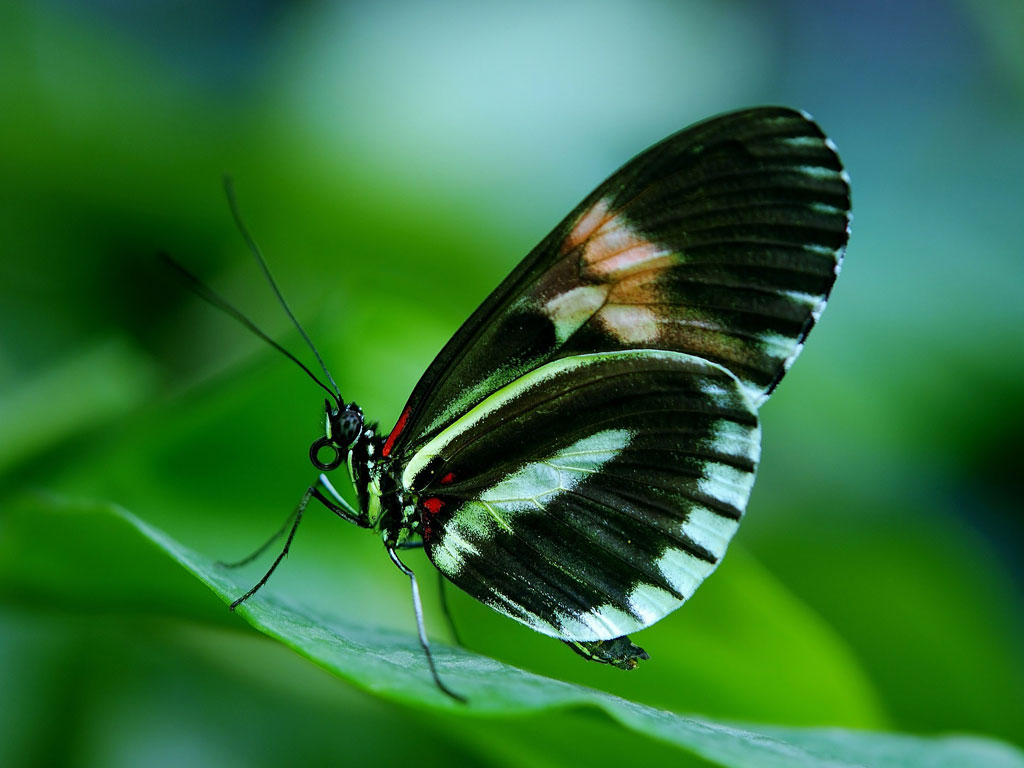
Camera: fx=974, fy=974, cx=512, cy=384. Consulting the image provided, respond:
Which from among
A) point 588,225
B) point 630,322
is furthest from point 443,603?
point 588,225

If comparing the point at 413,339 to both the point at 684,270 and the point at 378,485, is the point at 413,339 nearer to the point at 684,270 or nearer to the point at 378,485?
the point at 378,485

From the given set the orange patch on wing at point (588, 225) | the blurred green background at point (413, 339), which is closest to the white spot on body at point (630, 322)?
the orange patch on wing at point (588, 225)

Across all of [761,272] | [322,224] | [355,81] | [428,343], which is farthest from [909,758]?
[355,81]

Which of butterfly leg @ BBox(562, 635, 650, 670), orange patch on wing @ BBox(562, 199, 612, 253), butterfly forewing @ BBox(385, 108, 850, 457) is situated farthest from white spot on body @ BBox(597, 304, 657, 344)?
butterfly leg @ BBox(562, 635, 650, 670)

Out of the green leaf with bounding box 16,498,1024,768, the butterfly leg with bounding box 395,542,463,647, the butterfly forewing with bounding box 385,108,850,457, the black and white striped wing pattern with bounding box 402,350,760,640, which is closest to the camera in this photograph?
the green leaf with bounding box 16,498,1024,768

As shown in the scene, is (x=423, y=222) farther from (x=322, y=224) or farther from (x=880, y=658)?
(x=880, y=658)

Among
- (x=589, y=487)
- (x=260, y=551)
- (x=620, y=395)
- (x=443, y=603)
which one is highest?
(x=620, y=395)

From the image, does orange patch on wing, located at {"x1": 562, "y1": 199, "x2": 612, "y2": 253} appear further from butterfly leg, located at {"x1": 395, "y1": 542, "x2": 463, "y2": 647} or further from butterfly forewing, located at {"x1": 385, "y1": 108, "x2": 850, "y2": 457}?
butterfly leg, located at {"x1": 395, "y1": 542, "x2": 463, "y2": 647}
